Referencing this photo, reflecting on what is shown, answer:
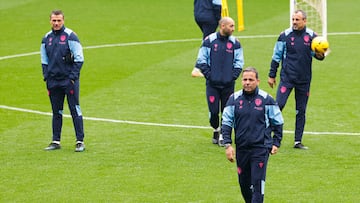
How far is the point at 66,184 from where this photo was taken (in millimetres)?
16266

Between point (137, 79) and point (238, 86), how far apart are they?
2505 mm

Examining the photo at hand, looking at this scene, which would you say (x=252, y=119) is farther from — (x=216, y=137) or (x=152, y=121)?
(x=152, y=121)

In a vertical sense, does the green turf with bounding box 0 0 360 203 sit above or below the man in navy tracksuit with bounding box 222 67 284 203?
below

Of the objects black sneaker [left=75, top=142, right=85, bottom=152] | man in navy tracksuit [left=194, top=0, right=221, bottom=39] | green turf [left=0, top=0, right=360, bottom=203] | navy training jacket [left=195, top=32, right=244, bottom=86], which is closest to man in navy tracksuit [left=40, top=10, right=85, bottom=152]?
black sneaker [left=75, top=142, right=85, bottom=152]

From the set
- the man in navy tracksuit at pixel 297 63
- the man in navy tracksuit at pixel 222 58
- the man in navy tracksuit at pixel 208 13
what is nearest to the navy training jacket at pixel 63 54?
the man in navy tracksuit at pixel 222 58

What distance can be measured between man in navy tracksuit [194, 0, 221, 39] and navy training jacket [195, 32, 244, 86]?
5.92m

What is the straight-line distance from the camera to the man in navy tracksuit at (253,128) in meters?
13.9

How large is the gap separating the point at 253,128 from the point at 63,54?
5.30 metres

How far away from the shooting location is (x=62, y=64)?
1825cm

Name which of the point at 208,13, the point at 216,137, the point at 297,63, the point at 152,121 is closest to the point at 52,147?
the point at 152,121

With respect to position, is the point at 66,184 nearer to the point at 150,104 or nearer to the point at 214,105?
the point at 214,105

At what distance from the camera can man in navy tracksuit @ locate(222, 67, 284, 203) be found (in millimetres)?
13938

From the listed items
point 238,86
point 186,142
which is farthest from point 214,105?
point 238,86

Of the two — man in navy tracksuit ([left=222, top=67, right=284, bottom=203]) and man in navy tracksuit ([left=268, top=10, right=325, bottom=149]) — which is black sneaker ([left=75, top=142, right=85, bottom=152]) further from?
man in navy tracksuit ([left=222, top=67, right=284, bottom=203])
